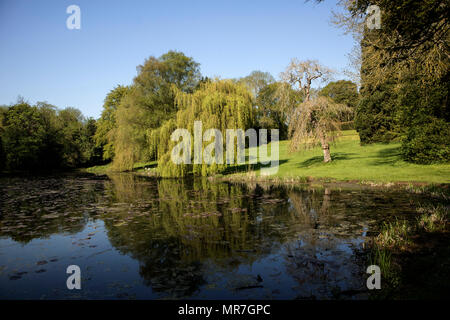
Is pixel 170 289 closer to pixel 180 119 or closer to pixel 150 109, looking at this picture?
pixel 180 119

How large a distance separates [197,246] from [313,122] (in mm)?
16680

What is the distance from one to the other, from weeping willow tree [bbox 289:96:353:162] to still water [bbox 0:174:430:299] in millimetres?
7777

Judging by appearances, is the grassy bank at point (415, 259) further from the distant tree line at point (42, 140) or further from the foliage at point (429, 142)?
the distant tree line at point (42, 140)

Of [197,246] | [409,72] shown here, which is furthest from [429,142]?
[197,246]

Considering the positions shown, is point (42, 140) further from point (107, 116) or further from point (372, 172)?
point (372, 172)

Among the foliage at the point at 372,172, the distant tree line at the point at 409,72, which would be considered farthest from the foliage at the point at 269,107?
the foliage at the point at 372,172

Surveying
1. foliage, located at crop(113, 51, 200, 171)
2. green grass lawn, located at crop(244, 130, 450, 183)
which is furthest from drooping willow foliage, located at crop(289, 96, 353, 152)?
foliage, located at crop(113, 51, 200, 171)

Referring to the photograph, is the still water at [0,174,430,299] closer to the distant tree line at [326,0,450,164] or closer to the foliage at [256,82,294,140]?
the distant tree line at [326,0,450,164]

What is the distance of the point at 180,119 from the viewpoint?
2252 centimetres

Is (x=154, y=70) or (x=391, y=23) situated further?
(x=154, y=70)

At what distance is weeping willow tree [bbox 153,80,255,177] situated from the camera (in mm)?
21922

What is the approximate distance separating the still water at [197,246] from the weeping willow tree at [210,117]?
8958 millimetres
